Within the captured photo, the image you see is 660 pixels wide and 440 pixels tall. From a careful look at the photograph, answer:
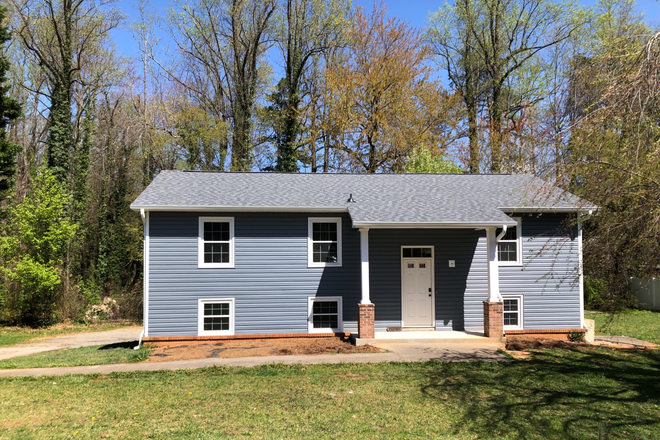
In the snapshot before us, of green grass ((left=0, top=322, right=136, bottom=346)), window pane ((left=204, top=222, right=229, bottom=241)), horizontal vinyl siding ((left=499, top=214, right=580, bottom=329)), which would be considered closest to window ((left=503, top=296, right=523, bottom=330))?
horizontal vinyl siding ((left=499, top=214, right=580, bottom=329))

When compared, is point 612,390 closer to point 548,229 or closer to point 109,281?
point 548,229

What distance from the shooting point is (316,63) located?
97.3ft

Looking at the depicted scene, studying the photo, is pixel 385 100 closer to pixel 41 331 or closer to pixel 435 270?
pixel 435 270

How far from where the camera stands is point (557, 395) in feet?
24.3

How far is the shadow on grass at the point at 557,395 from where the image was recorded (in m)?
6.03

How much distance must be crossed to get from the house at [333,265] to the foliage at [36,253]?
26.6ft

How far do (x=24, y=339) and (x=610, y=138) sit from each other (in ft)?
61.3

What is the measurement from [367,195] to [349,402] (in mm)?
7926

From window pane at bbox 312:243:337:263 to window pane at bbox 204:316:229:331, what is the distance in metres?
3.04

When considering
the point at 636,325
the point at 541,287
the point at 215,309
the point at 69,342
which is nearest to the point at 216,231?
the point at 215,309

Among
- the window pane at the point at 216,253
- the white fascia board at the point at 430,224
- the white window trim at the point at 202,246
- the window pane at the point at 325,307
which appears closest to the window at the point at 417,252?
the white fascia board at the point at 430,224

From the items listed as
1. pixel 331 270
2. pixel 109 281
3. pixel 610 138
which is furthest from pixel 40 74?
pixel 610 138

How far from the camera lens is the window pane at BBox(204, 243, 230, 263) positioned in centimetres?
1291

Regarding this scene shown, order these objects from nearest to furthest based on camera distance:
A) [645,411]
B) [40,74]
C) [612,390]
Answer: [645,411] < [612,390] < [40,74]
